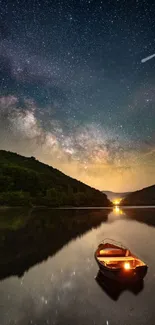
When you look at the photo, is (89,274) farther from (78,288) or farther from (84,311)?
(84,311)

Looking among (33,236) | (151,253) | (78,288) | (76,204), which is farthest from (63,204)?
(78,288)

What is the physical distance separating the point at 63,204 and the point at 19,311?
172 meters

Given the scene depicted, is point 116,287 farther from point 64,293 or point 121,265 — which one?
point 64,293

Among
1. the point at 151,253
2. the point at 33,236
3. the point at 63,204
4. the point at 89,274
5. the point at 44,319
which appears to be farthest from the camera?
the point at 63,204

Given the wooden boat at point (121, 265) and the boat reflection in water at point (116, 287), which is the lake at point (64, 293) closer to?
the boat reflection in water at point (116, 287)

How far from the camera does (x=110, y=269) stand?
18.6m

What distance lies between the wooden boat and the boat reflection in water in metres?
0.71

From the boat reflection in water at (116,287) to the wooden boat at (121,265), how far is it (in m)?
0.71

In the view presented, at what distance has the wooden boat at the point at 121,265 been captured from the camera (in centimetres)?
1833

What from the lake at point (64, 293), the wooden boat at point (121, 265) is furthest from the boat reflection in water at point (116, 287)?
the wooden boat at point (121, 265)

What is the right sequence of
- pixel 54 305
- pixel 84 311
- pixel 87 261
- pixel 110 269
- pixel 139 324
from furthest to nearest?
pixel 87 261, pixel 110 269, pixel 54 305, pixel 84 311, pixel 139 324

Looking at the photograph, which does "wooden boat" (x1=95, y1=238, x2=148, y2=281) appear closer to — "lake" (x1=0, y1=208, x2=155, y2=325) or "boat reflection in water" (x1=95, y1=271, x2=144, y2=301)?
"boat reflection in water" (x1=95, y1=271, x2=144, y2=301)

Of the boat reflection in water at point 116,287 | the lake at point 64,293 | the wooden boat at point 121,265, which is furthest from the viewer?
the wooden boat at point 121,265

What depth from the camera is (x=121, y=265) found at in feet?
65.0
